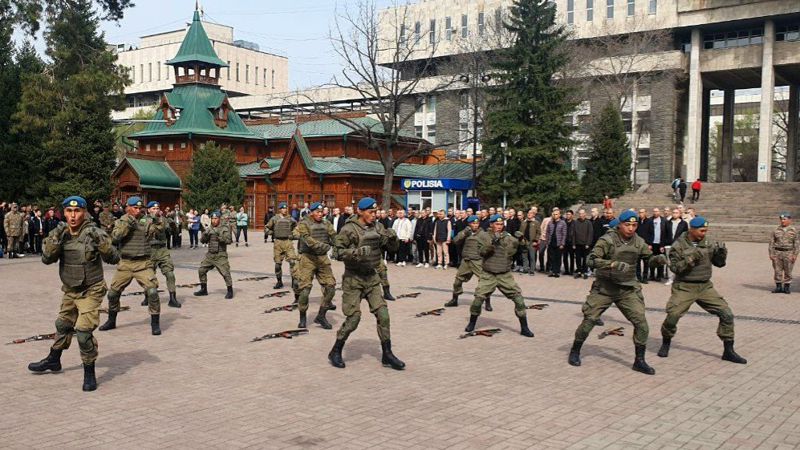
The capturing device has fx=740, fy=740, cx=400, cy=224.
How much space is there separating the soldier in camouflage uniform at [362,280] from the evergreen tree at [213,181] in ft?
104

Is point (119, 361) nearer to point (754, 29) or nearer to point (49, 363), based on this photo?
point (49, 363)

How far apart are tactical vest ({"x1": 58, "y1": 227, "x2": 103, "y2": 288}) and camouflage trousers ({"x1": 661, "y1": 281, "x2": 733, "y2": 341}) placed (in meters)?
7.46

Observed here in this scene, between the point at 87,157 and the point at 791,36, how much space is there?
50.5 metres

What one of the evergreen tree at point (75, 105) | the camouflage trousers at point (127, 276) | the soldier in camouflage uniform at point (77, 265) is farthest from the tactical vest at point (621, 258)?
the evergreen tree at point (75, 105)

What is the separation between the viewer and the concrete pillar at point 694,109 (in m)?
58.2

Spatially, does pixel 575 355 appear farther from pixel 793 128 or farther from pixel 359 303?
pixel 793 128

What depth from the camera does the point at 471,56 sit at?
150 feet

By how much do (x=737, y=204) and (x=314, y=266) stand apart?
122 ft

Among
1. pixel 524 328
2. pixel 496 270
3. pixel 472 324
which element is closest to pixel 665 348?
pixel 524 328

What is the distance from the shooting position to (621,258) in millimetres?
9570

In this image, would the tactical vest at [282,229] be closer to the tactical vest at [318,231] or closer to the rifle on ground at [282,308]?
the rifle on ground at [282,308]

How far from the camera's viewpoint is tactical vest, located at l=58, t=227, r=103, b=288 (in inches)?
332

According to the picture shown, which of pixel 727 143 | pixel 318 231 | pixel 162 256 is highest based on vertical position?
pixel 727 143

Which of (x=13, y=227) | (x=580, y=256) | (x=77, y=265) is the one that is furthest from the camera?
(x=13, y=227)
